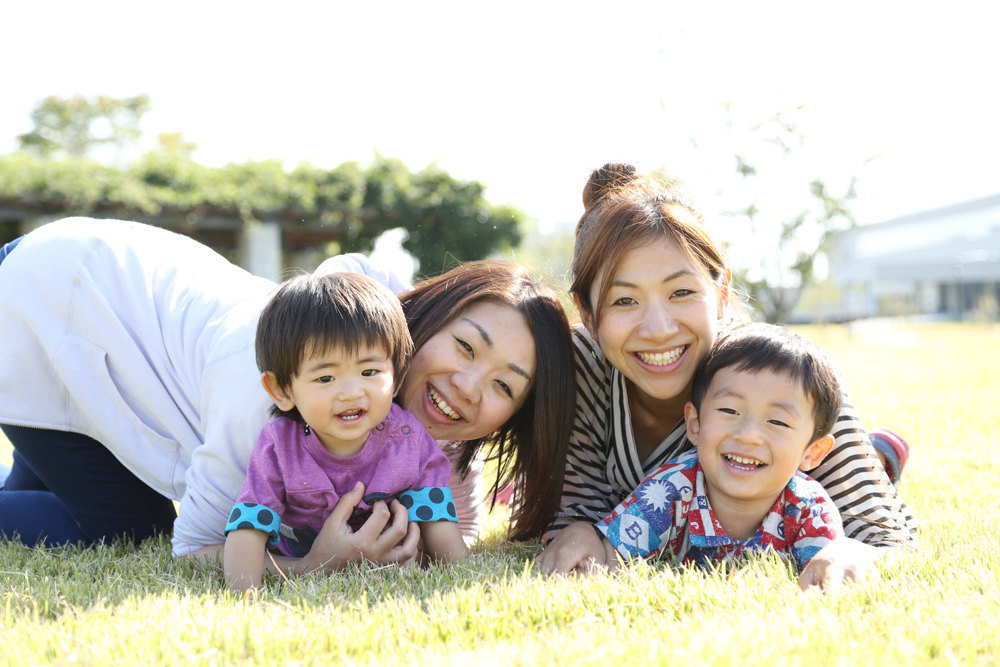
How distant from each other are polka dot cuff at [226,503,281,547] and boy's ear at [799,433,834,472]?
1.75 m

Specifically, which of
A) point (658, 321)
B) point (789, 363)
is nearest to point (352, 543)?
point (658, 321)

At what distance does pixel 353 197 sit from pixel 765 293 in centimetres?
1273

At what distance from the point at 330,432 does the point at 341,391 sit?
15 cm

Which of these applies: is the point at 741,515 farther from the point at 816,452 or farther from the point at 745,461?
the point at 816,452

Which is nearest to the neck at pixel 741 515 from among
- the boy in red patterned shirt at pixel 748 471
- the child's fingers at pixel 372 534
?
the boy in red patterned shirt at pixel 748 471

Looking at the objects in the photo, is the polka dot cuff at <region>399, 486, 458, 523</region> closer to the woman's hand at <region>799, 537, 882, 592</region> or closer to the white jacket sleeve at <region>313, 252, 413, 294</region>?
the white jacket sleeve at <region>313, 252, 413, 294</region>

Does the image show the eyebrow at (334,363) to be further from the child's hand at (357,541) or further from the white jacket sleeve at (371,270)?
the white jacket sleeve at (371,270)

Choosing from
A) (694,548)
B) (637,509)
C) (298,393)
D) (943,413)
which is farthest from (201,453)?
(943,413)

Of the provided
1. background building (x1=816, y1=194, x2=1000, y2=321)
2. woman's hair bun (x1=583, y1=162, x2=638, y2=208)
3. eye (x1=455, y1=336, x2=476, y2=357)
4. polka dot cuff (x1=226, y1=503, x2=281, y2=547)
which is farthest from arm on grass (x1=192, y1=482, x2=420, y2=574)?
background building (x1=816, y1=194, x2=1000, y2=321)

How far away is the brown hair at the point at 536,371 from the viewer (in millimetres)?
2746

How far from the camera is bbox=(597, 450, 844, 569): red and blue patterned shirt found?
2562mm

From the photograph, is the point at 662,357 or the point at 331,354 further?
the point at 662,357

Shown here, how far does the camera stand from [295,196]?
16.0 meters

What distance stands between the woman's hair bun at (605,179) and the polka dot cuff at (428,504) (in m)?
1.46
